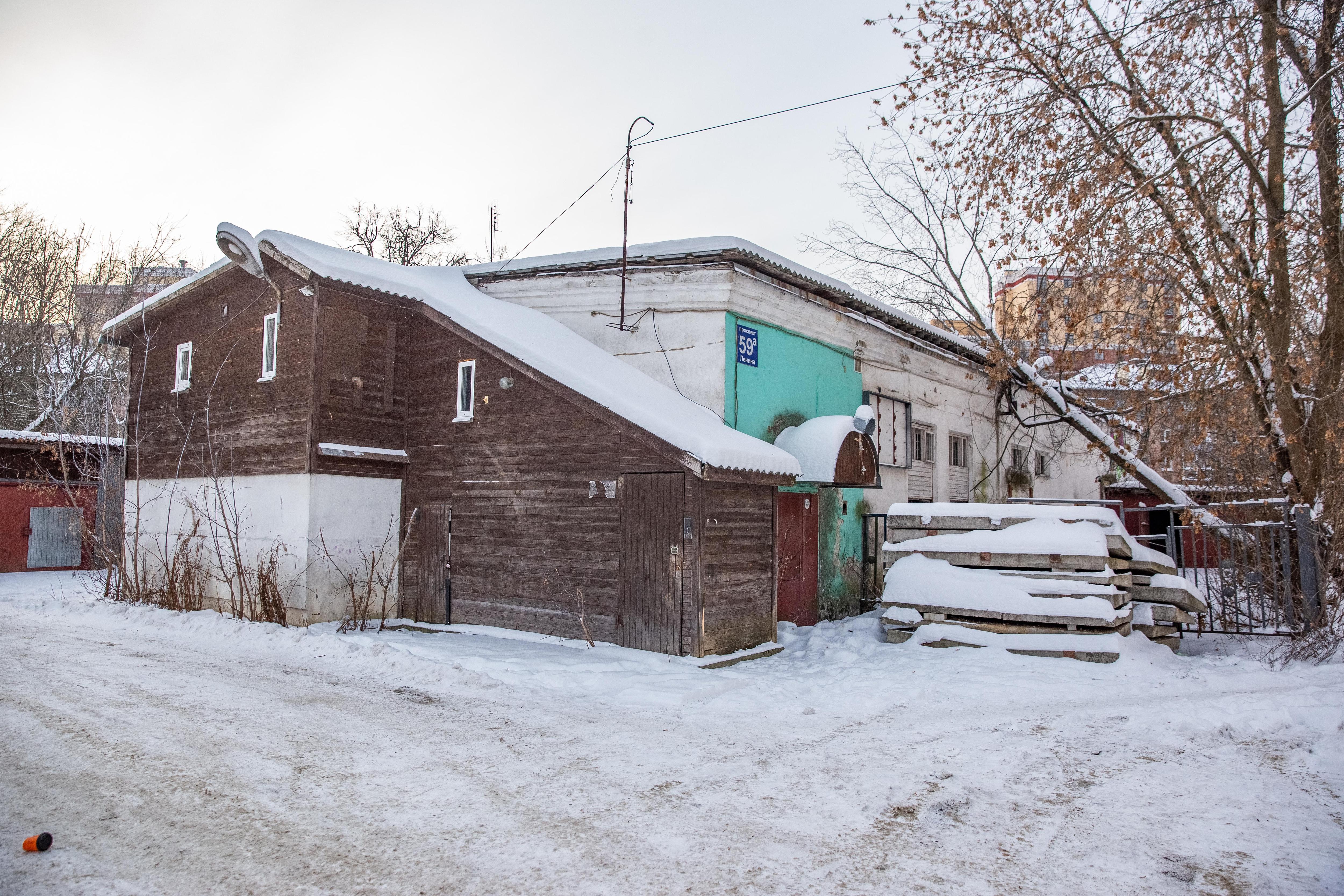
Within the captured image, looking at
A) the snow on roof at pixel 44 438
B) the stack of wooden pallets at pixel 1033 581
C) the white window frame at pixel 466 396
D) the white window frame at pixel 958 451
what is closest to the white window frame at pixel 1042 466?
the white window frame at pixel 958 451

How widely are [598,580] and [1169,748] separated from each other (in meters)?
6.15

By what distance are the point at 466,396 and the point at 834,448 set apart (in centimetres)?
526

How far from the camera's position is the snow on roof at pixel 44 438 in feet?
61.5

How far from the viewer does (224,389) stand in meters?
13.6

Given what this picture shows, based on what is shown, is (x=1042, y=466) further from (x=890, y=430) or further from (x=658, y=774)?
(x=658, y=774)

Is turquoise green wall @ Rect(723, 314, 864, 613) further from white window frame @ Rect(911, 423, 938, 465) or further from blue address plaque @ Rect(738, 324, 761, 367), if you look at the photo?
white window frame @ Rect(911, 423, 938, 465)

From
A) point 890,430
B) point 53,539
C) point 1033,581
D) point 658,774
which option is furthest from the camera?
point 53,539

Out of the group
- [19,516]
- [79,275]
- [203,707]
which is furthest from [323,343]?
[79,275]

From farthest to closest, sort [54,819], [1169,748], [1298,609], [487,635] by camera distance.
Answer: [487,635], [1298,609], [1169,748], [54,819]

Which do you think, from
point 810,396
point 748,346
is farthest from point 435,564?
point 810,396

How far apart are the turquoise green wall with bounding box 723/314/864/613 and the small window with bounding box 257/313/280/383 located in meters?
6.78

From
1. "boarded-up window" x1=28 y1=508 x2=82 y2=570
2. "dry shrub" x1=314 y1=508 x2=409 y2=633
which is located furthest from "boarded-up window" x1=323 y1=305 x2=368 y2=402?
"boarded-up window" x1=28 y1=508 x2=82 y2=570

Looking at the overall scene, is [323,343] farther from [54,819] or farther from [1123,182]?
[1123,182]

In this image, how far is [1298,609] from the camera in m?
10.1
